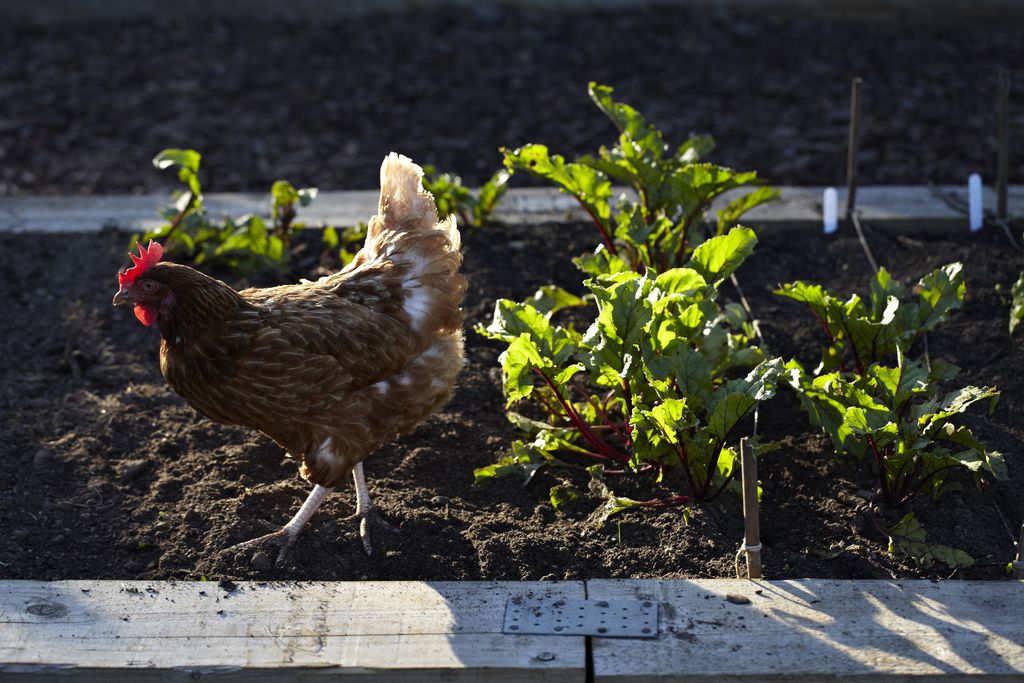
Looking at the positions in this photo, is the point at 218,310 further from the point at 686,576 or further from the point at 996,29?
the point at 996,29

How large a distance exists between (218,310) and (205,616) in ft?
3.00

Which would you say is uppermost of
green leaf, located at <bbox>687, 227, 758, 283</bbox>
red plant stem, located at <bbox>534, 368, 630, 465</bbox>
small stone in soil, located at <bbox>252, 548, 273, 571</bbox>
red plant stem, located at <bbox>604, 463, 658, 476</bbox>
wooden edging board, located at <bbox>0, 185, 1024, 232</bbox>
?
wooden edging board, located at <bbox>0, 185, 1024, 232</bbox>

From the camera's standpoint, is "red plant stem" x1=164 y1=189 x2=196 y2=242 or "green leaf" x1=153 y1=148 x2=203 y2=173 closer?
"green leaf" x1=153 y1=148 x2=203 y2=173

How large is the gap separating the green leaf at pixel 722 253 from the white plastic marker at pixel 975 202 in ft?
6.33

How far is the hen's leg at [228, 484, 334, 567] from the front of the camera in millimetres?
3348

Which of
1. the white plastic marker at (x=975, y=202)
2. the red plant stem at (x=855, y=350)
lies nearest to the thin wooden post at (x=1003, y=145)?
the white plastic marker at (x=975, y=202)

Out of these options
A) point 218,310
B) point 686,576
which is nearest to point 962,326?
point 686,576

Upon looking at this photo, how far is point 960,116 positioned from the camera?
6859mm

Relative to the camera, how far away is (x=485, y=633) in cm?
286

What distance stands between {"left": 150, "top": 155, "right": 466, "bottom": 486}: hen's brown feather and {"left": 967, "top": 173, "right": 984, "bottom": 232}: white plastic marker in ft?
8.61

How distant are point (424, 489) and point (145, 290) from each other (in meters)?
1.12

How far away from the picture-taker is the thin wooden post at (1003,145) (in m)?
4.68

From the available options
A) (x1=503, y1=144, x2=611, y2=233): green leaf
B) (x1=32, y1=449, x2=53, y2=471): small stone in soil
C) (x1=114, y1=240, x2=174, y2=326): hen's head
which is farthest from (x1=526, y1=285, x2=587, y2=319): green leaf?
(x1=32, y1=449, x2=53, y2=471): small stone in soil

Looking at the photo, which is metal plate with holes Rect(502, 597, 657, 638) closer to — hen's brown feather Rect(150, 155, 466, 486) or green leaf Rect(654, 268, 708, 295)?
hen's brown feather Rect(150, 155, 466, 486)
